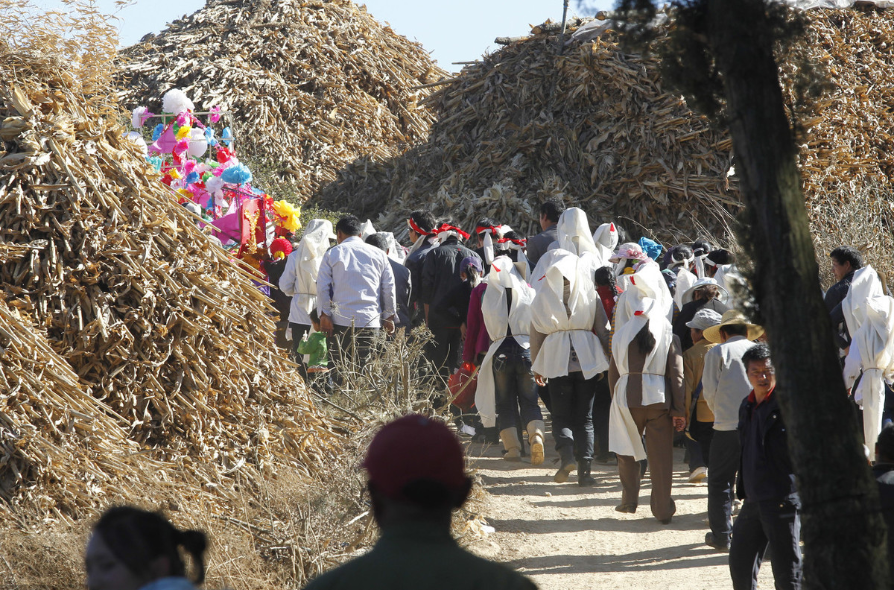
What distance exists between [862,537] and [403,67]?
2158 centimetres

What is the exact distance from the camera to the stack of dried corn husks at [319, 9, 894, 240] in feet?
41.2

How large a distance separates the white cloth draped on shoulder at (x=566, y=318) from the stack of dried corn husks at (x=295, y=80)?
10.6 m

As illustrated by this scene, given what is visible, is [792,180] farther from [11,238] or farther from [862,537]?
[11,238]

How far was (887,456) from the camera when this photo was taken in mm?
3602

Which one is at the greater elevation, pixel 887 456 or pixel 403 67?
pixel 403 67

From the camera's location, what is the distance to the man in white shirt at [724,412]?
557 cm

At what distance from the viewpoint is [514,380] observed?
805cm

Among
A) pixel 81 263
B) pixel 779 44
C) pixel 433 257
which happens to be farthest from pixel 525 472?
pixel 779 44

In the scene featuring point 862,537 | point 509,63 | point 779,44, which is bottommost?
point 862,537

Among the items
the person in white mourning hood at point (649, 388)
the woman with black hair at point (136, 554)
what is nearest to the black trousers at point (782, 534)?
the person in white mourning hood at point (649, 388)

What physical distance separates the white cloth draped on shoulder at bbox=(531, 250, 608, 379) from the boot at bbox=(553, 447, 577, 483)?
0.69 m

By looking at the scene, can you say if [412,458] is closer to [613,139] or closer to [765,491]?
[765,491]

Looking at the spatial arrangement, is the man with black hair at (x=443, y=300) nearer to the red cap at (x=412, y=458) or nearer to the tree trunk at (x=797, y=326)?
the tree trunk at (x=797, y=326)

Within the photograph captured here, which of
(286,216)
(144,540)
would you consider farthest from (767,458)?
(286,216)
